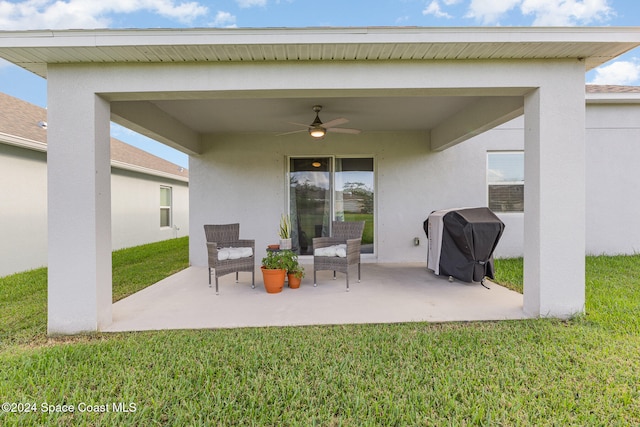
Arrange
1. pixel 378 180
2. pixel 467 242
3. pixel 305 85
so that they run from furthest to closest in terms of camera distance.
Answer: pixel 378 180, pixel 467 242, pixel 305 85

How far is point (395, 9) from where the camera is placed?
24.0 feet

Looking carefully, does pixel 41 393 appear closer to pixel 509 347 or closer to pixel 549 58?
pixel 509 347

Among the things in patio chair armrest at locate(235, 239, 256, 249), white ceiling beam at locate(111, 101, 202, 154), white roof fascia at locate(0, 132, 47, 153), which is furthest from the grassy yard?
white roof fascia at locate(0, 132, 47, 153)

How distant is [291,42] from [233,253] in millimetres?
2837

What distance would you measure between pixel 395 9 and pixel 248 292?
753cm

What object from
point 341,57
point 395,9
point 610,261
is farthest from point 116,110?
point 610,261

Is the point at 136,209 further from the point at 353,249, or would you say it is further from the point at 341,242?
the point at 353,249

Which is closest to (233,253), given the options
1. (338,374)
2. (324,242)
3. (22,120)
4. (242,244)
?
(242,244)

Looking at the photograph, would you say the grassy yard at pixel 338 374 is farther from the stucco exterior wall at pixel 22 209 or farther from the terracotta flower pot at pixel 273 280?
the stucco exterior wall at pixel 22 209

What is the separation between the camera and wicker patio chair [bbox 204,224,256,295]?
4117 millimetres

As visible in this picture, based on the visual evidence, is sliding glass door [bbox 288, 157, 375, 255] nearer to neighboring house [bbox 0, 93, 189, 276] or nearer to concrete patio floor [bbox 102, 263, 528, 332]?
concrete patio floor [bbox 102, 263, 528, 332]

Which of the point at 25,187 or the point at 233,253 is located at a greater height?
the point at 25,187

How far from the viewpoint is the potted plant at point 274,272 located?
414 centimetres

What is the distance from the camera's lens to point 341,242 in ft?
16.1
